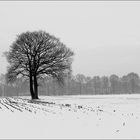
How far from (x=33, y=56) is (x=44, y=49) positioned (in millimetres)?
2247

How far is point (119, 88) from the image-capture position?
124938 millimetres

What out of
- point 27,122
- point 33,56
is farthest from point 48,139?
point 33,56

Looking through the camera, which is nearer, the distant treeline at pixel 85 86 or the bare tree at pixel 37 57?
the bare tree at pixel 37 57

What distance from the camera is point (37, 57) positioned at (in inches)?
1590

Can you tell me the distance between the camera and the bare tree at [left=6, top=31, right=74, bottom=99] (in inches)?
1543

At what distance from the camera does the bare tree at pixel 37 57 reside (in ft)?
129

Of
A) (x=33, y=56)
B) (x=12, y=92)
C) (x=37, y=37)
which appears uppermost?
(x=37, y=37)

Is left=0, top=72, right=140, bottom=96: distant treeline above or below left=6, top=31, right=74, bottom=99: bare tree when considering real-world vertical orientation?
below

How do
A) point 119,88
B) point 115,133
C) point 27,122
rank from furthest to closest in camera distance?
1. point 119,88
2. point 27,122
3. point 115,133

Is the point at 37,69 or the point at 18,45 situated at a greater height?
the point at 18,45

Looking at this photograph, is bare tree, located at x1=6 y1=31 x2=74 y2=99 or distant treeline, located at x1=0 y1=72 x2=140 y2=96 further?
distant treeline, located at x1=0 y1=72 x2=140 y2=96

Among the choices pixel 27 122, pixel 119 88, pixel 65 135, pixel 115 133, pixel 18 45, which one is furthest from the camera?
pixel 119 88

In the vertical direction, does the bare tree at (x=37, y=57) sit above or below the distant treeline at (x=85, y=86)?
above

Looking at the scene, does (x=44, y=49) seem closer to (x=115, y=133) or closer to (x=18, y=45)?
(x=18, y=45)
